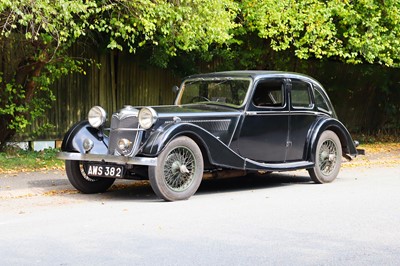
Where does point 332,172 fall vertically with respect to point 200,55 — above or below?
below

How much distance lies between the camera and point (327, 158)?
12.1 metres

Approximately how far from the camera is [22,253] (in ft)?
21.4

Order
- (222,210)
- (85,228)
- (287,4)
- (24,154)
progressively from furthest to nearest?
(287,4) → (24,154) → (222,210) → (85,228)

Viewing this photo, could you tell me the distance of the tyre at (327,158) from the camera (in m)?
11.8

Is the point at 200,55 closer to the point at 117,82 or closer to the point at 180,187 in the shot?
the point at 117,82

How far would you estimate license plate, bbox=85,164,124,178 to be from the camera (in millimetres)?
9727

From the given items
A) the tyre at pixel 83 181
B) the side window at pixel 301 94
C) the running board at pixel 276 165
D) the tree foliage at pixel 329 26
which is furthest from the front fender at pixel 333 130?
the tree foliage at pixel 329 26

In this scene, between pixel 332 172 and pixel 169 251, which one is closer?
pixel 169 251

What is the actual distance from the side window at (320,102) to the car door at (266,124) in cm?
93

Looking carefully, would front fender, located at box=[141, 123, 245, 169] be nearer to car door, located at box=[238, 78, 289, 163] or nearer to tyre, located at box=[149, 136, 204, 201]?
tyre, located at box=[149, 136, 204, 201]

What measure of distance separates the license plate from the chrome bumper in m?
0.12

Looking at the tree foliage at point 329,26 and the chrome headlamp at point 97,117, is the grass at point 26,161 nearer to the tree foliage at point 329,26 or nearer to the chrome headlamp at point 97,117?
the chrome headlamp at point 97,117

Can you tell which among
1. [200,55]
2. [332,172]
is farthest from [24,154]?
[332,172]

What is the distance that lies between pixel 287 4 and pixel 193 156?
7.26 metres
